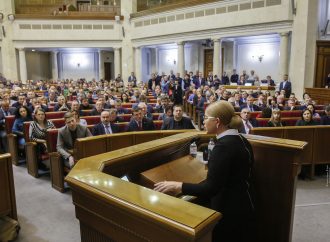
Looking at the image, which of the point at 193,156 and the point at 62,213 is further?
the point at 62,213

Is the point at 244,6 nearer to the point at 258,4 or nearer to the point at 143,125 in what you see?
the point at 258,4

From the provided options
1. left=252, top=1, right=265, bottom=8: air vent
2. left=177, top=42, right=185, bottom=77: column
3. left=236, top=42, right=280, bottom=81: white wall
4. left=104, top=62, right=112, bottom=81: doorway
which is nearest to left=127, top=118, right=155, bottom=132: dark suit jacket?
left=252, top=1, right=265, bottom=8: air vent

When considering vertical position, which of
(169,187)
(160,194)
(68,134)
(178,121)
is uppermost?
(160,194)

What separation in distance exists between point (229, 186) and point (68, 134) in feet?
11.3

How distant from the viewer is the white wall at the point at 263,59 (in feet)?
49.5

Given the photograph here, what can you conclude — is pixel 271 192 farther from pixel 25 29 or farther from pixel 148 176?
pixel 25 29

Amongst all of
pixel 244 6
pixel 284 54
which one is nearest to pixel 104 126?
pixel 284 54

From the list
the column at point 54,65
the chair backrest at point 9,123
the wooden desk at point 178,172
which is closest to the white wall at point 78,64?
the column at point 54,65

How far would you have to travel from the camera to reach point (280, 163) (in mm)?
2303

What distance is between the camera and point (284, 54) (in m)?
12.4

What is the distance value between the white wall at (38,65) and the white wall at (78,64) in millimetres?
1413

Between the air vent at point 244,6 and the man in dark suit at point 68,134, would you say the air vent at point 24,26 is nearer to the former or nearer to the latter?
the air vent at point 244,6

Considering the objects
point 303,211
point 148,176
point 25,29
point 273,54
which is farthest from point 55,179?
point 25,29

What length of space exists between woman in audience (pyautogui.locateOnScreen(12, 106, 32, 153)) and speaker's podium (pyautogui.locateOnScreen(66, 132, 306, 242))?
446 cm
